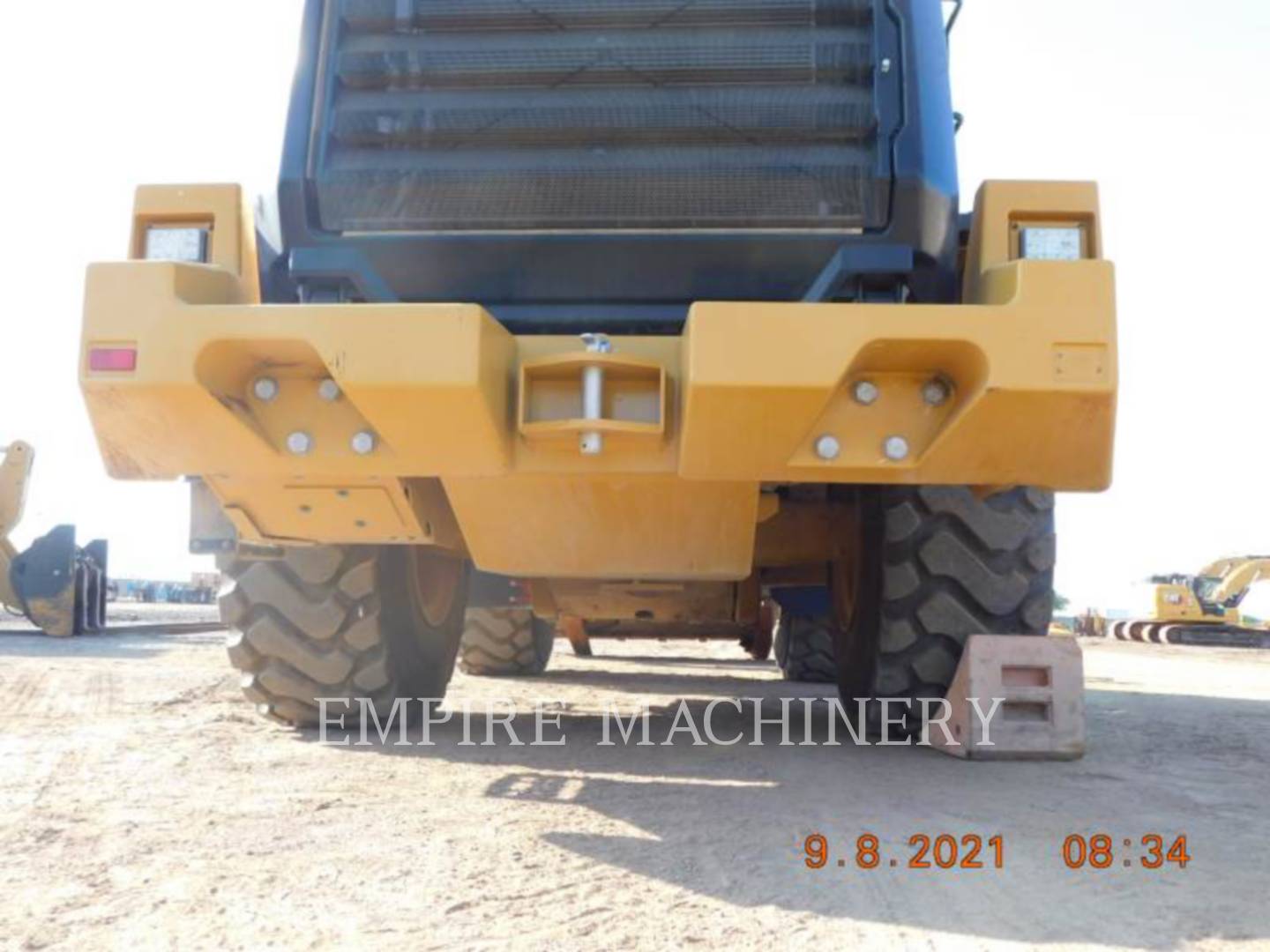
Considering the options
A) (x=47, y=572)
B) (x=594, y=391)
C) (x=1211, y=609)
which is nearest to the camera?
(x=594, y=391)

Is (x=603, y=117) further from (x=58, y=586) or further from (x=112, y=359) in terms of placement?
(x=58, y=586)

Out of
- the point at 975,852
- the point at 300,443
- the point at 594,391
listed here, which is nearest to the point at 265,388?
the point at 300,443

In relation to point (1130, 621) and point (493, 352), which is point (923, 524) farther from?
point (1130, 621)

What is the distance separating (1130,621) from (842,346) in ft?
105

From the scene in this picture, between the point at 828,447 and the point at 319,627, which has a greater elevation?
the point at 828,447

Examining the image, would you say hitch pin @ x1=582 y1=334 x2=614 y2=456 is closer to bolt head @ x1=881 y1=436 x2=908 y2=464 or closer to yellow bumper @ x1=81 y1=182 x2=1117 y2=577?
yellow bumper @ x1=81 y1=182 x2=1117 y2=577

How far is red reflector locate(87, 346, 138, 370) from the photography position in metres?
2.94

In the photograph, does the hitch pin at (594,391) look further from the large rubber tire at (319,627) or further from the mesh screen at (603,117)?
the large rubber tire at (319,627)

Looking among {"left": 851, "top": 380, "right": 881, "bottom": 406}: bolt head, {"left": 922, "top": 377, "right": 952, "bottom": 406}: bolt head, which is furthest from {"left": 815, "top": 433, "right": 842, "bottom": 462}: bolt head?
{"left": 922, "top": 377, "right": 952, "bottom": 406}: bolt head

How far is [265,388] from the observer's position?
3.08 metres

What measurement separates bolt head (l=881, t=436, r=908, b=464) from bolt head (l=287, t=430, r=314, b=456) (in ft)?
5.05

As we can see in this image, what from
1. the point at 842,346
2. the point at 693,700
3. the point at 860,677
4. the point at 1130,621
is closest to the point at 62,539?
the point at 693,700

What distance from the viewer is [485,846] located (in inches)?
106

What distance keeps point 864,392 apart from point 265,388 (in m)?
1.60
